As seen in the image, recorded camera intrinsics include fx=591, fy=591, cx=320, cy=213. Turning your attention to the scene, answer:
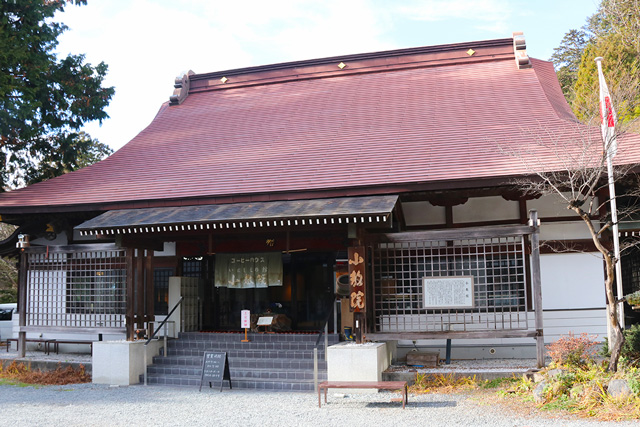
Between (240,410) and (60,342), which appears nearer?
(240,410)

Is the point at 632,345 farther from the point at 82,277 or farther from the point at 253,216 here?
the point at 82,277

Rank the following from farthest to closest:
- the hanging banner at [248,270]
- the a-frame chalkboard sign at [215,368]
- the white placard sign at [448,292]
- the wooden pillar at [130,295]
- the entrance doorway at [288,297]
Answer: the entrance doorway at [288,297] < the hanging banner at [248,270] < the wooden pillar at [130,295] < the white placard sign at [448,292] < the a-frame chalkboard sign at [215,368]

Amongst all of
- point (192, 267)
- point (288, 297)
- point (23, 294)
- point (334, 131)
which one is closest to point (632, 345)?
point (288, 297)

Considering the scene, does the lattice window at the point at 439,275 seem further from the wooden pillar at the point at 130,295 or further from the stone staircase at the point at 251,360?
the wooden pillar at the point at 130,295

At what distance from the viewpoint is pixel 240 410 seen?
27.4 ft

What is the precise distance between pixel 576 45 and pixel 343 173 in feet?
89.5

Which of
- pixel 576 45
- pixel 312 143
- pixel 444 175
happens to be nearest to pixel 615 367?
pixel 444 175

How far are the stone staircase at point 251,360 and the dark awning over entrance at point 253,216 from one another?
260cm

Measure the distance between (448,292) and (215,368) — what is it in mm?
4212

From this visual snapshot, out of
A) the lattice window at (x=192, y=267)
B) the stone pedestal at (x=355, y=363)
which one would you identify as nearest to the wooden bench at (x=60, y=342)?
the lattice window at (x=192, y=267)

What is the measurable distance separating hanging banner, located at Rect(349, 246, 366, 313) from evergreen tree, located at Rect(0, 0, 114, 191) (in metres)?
9.96

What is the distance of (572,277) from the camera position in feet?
38.4

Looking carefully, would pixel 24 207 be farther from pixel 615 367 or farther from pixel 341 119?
pixel 615 367

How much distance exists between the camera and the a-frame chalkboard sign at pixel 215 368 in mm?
10023
